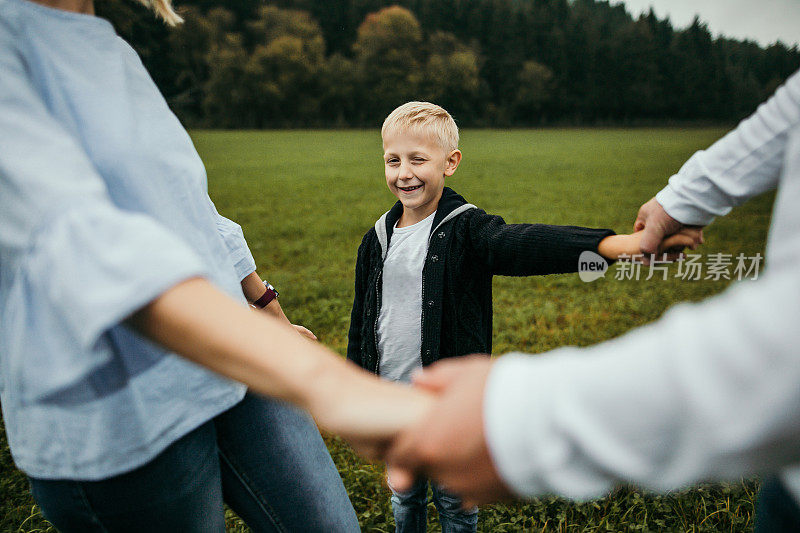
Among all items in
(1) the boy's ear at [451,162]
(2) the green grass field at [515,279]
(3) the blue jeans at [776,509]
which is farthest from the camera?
(2) the green grass field at [515,279]

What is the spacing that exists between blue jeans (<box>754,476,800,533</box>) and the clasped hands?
0.55m

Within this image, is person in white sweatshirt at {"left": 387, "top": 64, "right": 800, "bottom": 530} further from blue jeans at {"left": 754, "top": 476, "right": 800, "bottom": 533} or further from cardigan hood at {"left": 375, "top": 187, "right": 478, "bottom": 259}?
cardigan hood at {"left": 375, "top": 187, "right": 478, "bottom": 259}

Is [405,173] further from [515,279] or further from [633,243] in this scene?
[515,279]

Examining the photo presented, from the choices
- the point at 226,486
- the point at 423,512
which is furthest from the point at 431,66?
the point at 226,486

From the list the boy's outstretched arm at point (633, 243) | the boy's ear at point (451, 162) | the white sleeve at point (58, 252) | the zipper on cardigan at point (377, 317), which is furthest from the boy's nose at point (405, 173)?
the white sleeve at point (58, 252)

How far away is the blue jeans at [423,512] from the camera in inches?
80.1

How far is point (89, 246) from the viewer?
→ 73cm

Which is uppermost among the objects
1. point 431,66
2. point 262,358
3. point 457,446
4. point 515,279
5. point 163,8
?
point 431,66

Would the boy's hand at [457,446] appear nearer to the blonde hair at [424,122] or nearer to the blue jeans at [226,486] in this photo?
the blue jeans at [226,486]

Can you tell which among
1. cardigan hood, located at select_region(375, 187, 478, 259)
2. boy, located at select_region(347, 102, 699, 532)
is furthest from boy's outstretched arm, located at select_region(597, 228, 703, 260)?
cardigan hood, located at select_region(375, 187, 478, 259)

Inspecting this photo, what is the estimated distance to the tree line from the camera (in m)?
51.7

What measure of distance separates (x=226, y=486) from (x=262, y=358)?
72 cm

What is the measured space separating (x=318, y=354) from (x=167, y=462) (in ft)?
1.69

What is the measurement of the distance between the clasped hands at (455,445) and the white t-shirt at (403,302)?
1.24 m
